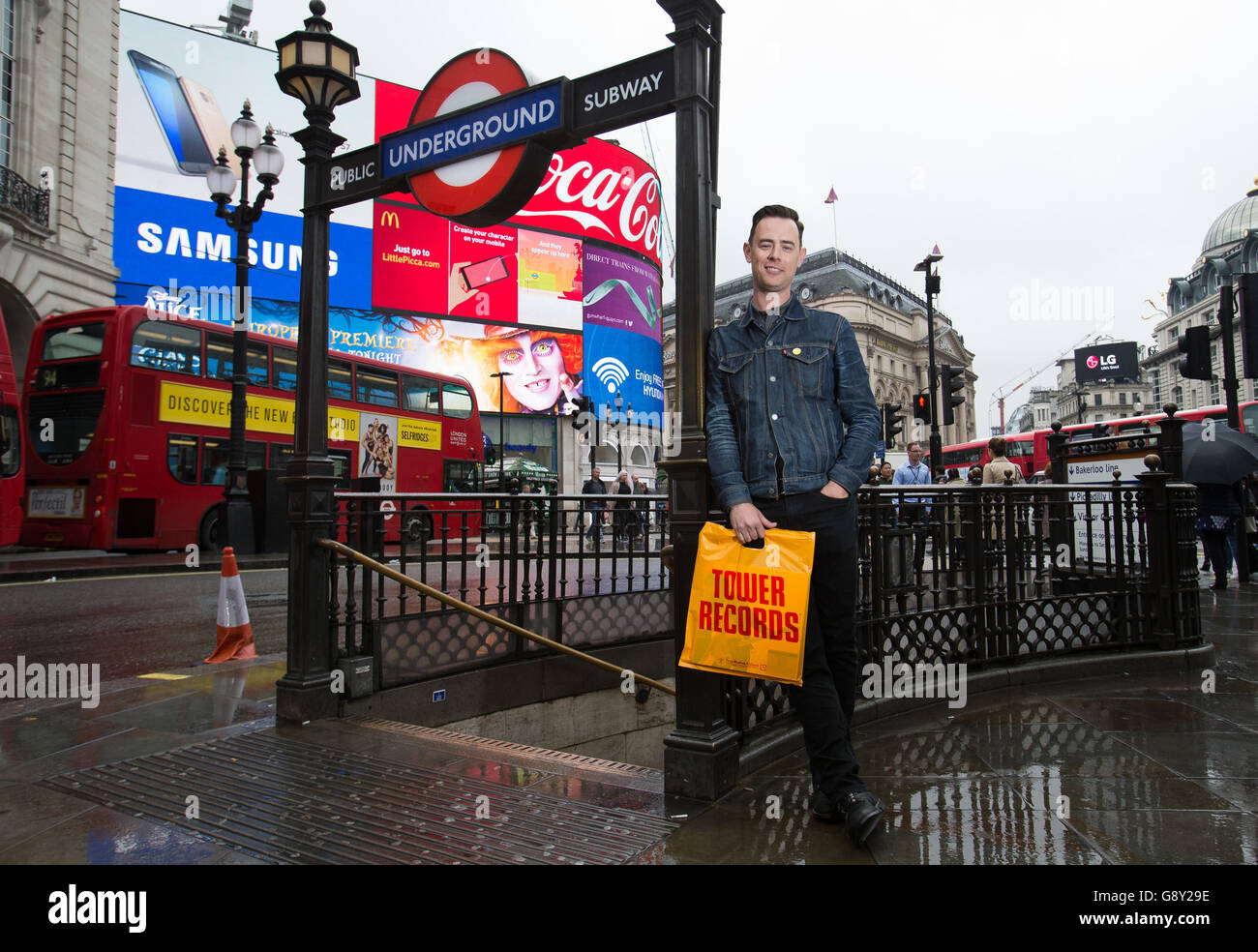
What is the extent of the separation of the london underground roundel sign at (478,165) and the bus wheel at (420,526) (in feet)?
5.91

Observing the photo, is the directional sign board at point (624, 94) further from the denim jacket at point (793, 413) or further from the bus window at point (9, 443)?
the bus window at point (9, 443)

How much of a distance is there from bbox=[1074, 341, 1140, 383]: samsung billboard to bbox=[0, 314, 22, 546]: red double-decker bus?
248 feet

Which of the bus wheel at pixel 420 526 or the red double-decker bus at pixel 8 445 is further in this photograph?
the red double-decker bus at pixel 8 445

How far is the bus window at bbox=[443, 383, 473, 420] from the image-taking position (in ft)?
61.8

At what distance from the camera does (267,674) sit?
→ 17.3ft

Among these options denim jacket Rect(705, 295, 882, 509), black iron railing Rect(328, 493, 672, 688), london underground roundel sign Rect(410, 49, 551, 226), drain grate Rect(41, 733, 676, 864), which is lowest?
drain grate Rect(41, 733, 676, 864)

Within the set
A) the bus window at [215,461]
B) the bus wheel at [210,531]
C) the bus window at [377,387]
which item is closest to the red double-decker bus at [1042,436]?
the bus window at [377,387]

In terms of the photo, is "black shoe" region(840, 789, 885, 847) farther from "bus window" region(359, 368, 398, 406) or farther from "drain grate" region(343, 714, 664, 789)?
"bus window" region(359, 368, 398, 406)

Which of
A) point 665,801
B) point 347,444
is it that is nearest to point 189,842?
point 665,801

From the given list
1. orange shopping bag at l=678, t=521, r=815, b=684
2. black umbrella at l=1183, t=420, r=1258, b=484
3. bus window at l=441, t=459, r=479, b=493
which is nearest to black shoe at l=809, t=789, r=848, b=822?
orange shopping bag at l=678, t=521, r=815, b=684

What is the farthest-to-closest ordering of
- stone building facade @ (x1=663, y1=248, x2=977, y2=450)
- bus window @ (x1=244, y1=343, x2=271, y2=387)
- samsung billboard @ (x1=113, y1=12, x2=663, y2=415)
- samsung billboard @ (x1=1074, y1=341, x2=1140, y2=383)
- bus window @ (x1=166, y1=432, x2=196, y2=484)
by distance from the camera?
stone building facade @ (x1=663, y1=248, x2=977, y2=450)
samsung billboard @ (x1=1074, y1=341, x2=1140, y2=383)
samsung billboard @ (x1=113, y1=12, x2=663, y2=415)
bus window @ (x1=244, y1=343, x2=271, y2=387)
bus window @ (x1=166, y1=432, x2=196, y2=484)

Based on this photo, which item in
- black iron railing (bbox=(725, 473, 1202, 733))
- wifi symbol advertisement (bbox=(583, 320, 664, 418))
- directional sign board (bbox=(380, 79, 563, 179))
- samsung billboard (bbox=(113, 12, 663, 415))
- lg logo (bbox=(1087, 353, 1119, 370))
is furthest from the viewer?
lg logo (bbox=(1087, 353, 1119, 370))

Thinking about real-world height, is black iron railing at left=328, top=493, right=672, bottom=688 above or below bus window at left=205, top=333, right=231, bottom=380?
below

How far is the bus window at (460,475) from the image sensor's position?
1880 centimetres
